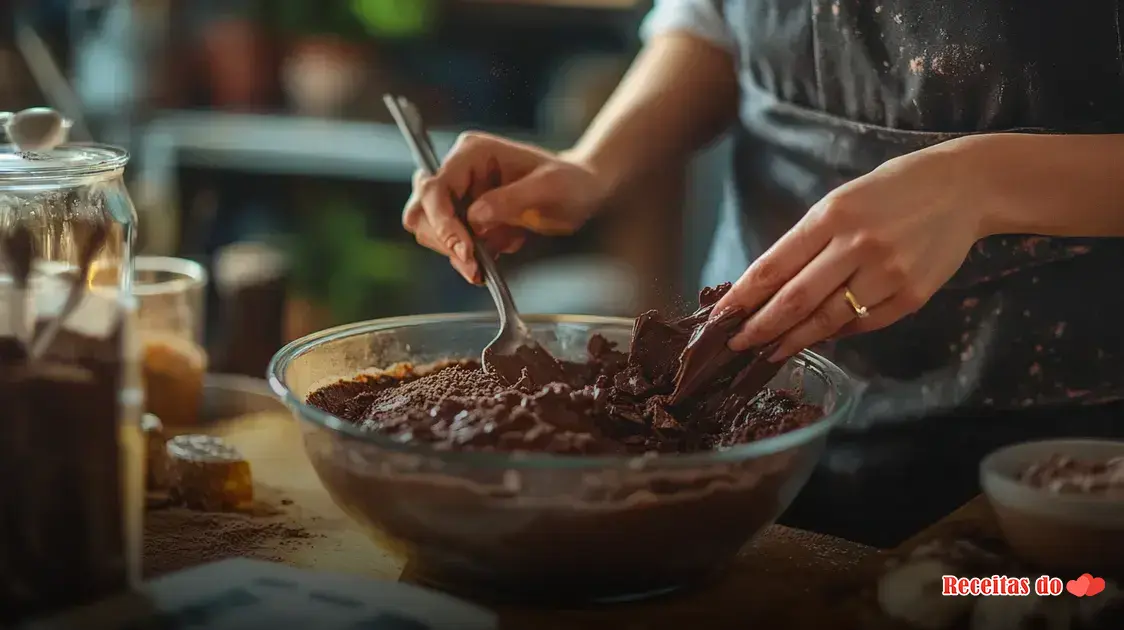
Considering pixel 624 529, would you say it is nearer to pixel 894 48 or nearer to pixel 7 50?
pixel 894 48

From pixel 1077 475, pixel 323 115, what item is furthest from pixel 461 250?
pixel 323 115

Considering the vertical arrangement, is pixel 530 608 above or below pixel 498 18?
below

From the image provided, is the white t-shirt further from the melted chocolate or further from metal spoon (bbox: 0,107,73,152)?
metal spoon (bbox: 0,107,73,152)

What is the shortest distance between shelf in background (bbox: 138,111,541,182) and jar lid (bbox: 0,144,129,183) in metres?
1.33

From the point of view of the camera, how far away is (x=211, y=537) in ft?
2.45

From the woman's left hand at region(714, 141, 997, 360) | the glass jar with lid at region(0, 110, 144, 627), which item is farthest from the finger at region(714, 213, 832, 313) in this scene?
the glass jar with lid at region(0, 110, 144, 627)

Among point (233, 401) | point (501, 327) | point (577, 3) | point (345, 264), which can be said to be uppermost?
point (577, 3)

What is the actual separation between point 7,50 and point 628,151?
157cm

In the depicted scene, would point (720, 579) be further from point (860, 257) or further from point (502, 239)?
point (502, 239)

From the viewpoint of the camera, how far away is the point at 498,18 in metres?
2.04

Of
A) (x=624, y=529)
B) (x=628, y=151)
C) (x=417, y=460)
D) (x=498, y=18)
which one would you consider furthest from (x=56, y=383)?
(x=498, y=18)

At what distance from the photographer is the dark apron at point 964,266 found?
2.85 feet

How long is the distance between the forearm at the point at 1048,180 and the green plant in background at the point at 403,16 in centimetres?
145

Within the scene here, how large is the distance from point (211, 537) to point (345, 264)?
1.52 m
